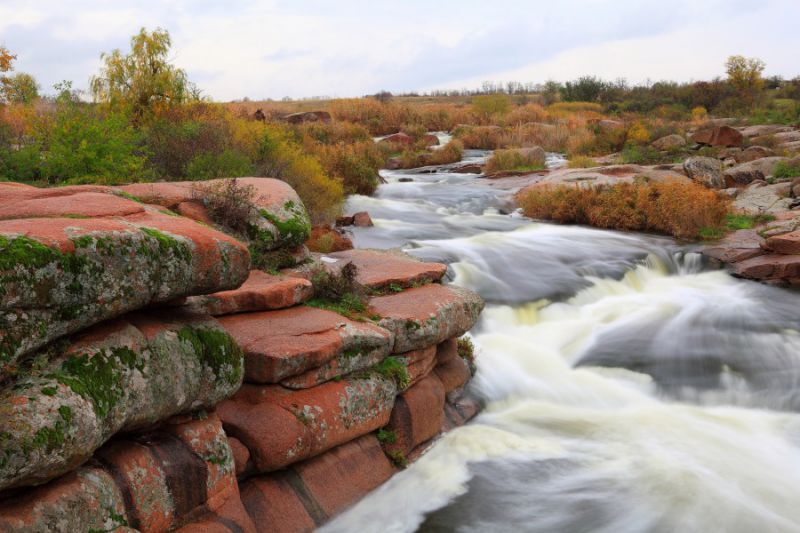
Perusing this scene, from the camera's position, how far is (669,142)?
24141mm

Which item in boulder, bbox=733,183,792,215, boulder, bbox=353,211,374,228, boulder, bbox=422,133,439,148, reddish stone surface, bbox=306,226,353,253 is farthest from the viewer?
boulder, bbox=422,133,439,148

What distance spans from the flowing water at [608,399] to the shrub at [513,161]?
30.5 feet

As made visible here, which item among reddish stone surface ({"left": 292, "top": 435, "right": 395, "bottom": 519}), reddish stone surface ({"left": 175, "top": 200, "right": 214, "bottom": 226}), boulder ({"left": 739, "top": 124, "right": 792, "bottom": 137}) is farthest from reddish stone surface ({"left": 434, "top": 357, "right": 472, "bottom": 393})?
boulder ({"left": 739, "top": 124, "right": 792, "bottom": 137})

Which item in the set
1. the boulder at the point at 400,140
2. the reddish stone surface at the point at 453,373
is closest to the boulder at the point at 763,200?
the reddish stone surface at the point at 453,373

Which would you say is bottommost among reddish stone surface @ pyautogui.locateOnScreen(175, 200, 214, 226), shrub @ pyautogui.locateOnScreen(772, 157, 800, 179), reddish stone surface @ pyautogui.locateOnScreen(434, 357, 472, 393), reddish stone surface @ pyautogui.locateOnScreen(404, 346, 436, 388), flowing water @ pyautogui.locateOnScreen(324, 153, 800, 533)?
flowing water @ pyautogui.locateOnScreen(324, 153, 800, 533)

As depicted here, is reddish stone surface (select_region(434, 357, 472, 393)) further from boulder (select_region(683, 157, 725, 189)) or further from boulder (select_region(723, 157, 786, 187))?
boulder (select_region(723, 157, 786, 187))

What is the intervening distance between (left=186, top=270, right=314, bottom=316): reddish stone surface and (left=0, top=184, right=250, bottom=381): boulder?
0.81m

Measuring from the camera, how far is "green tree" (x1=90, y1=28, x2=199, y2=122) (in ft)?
51.7

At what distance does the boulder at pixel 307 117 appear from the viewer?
1102 inches

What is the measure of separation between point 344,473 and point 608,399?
152 inches

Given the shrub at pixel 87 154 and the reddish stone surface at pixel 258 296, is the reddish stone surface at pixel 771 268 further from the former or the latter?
the shrub at pixel 87 154

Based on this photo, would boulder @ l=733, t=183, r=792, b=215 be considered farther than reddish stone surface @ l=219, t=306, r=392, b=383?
Yes

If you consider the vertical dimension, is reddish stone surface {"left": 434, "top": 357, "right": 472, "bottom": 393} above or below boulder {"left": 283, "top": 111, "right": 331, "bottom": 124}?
below

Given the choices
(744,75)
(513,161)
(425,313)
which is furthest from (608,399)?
(744,75)
